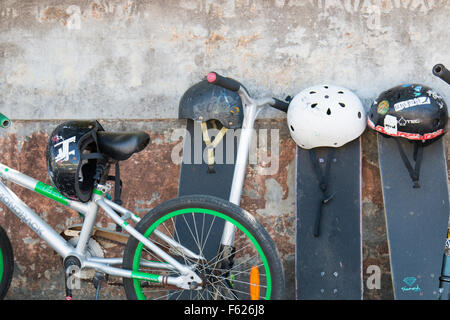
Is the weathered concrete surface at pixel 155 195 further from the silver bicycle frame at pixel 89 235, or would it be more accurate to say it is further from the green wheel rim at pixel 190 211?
the green wheel rim at pixel 190 211

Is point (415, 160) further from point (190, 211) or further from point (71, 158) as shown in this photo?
point (71, 158)

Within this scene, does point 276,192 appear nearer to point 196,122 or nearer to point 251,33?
point 196,122

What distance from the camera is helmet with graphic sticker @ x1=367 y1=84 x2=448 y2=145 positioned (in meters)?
3.05

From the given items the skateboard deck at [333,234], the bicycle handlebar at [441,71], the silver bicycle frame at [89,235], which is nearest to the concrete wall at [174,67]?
the skateboard deck at [333,234]

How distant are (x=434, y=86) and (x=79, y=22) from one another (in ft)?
7.36

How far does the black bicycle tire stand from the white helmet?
36.1 inches

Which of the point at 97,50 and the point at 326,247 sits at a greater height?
the point at 97,50

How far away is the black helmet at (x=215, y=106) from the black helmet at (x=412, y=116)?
2.52ft

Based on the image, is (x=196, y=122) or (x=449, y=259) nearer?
(x=449, y=259)

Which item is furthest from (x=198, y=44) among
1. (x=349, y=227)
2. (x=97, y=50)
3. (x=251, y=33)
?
(x=349, y=227)

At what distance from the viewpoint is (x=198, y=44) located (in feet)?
11.7

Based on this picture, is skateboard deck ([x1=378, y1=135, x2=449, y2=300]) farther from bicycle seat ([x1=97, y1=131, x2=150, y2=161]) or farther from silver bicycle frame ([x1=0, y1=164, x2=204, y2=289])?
bicycle seat ([x1=97, y1=131, x2=150, y2=161])

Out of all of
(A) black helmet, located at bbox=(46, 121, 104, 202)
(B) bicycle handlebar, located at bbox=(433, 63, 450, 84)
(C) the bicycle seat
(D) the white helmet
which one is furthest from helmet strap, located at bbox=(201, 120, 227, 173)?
(B) bicycle handlebar, located at bbox=(433, 63, 450, 84)

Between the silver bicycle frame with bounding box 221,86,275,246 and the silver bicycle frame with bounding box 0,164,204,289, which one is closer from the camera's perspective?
the silver bicycle frame with bounding box 0,164,204,289
